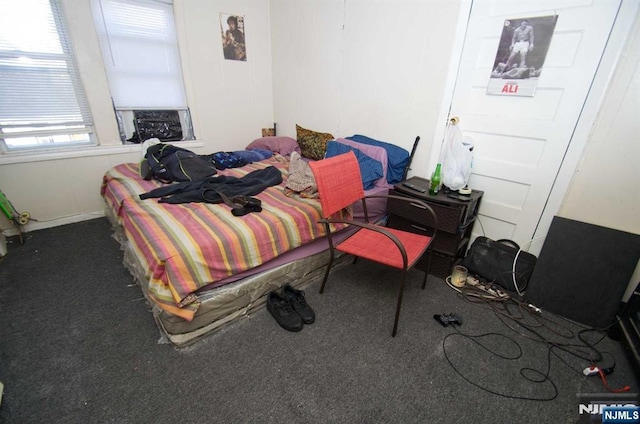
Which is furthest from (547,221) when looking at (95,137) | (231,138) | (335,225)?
(95,137)

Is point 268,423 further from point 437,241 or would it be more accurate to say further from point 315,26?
point 315,26

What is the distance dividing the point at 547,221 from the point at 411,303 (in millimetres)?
1174

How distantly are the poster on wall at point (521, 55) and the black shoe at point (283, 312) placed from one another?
2140 millimetres

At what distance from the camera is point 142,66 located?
2.85 metres

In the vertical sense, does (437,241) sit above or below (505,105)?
below

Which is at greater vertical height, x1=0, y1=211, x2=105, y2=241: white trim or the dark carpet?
x1=0, y1=211, x2=105, y2=241: white trim

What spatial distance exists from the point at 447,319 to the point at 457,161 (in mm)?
1191

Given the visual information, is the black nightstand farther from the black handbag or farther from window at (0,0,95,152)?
window at (0,0,95,152)

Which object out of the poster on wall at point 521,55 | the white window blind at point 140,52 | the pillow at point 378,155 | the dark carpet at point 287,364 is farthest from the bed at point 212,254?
the poster on wall at point 521,55

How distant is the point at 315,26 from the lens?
116 inches

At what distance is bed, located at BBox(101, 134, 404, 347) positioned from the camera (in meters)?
1.37

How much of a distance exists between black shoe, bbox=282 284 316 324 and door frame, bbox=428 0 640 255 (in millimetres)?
1666

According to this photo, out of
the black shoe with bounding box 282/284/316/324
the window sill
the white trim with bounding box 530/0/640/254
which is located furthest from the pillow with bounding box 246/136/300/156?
the white trim with bounding box 530/0/640/254

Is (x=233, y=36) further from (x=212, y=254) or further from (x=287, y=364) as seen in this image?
(x=287, y=364)
